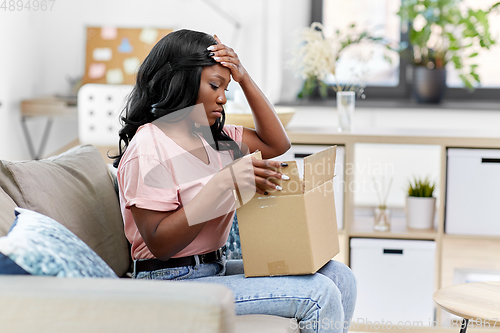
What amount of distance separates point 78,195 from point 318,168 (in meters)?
0.61

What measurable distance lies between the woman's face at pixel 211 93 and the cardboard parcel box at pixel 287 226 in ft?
0.79

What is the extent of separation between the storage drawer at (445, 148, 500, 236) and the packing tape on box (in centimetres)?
106

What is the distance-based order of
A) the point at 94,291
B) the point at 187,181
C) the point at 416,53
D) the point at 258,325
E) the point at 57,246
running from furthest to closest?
the point at 416,53, the point at 187,181, the point at 258,325, the point at 57,246, the point at 94,291

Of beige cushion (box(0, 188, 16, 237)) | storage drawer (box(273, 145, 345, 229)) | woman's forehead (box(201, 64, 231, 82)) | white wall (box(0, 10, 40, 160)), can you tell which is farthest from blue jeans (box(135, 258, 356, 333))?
white wall (box(0, 10, 40, 160))

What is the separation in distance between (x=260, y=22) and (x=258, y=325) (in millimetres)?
A: 2412

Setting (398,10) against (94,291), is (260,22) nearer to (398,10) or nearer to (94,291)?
(398,10)

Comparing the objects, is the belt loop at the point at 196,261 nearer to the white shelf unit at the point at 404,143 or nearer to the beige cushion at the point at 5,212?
the beige cushion at the point at 5,212

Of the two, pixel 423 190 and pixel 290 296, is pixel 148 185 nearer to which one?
pixel 290 296

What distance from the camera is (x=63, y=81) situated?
3809 mm

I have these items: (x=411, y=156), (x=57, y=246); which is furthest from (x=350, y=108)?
(x=57, y=246)

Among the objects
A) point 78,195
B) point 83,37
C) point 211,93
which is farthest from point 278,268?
point 83,37

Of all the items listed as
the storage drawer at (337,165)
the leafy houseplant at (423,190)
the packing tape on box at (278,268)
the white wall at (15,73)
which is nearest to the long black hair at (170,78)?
the packing tape on box at (278,268)

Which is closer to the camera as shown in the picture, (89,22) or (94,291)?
(94,291)

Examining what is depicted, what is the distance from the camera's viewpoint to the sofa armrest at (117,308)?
2.49ft
